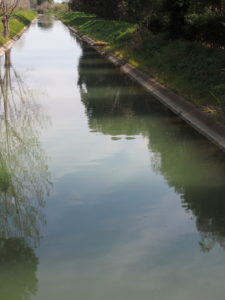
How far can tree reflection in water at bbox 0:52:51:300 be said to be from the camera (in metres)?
5.71

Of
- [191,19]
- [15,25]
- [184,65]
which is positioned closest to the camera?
[184,65]

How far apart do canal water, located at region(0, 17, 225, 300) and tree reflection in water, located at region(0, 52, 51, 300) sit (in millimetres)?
18

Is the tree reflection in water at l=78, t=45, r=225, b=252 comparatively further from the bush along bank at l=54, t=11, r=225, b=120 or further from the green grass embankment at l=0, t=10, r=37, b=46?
the green grass embankment at l=0, t=10, r=37, b=46

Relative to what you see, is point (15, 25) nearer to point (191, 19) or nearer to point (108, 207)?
point (191, 19)

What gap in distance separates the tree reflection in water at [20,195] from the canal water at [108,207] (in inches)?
0.7

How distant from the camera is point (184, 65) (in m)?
19.2

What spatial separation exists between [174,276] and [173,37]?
69.5 feet

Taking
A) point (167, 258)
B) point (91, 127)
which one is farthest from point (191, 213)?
point (91, 127)

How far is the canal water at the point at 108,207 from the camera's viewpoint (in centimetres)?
554

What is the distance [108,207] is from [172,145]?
4.02 meters

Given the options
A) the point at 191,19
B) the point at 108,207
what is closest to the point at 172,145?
the point at 108,207

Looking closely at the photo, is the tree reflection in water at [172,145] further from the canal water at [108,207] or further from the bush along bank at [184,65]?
the bush along bank at [184,65]

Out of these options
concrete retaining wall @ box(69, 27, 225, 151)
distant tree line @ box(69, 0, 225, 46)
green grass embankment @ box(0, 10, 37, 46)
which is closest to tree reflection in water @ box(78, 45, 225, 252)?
concrete retaining wall @ box(69, 27, 225, 151)

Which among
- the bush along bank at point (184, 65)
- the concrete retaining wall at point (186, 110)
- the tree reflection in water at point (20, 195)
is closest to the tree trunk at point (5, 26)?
the bush along bank at point (184, 65)
